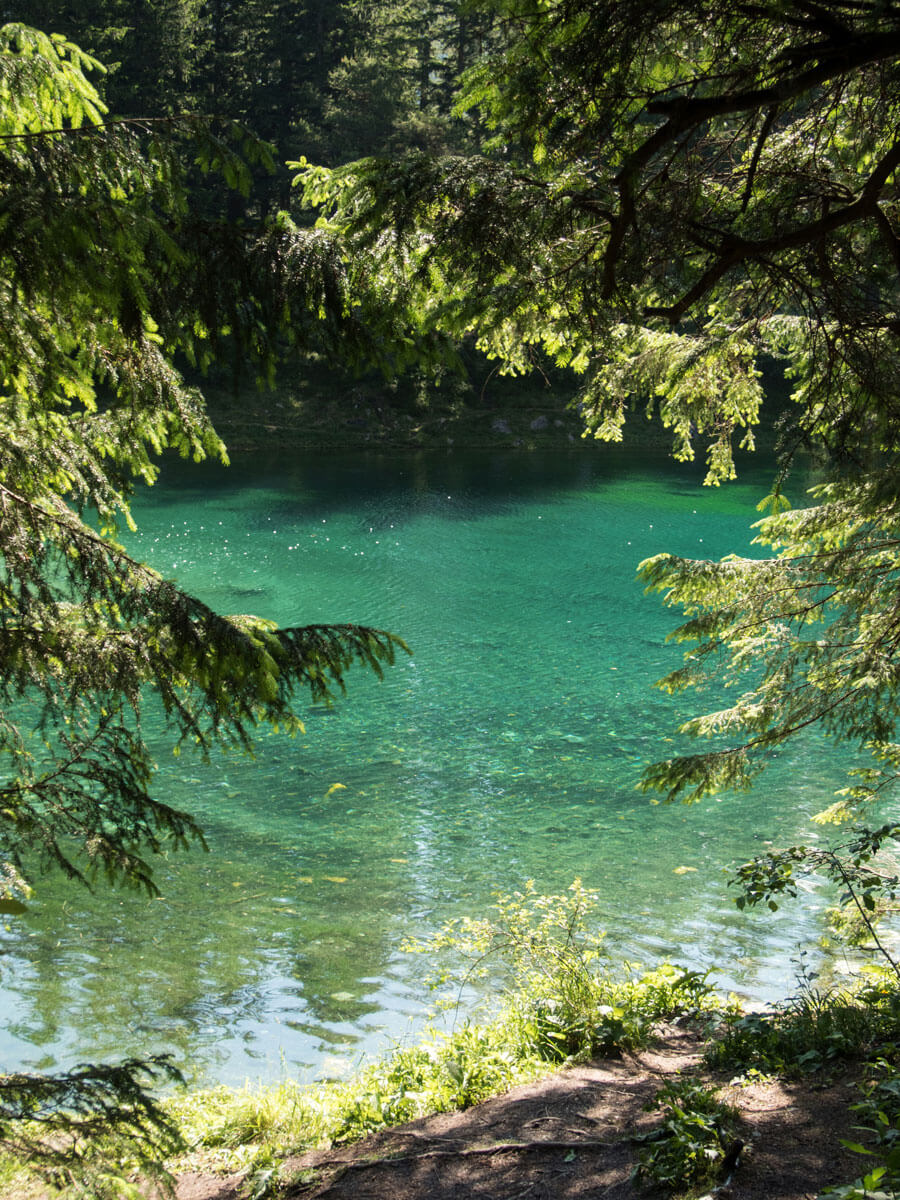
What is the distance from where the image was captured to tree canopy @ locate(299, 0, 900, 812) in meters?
3.48

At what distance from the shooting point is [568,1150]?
3.33 m

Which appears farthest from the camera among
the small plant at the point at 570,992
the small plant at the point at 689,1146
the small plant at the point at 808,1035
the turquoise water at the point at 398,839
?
the turquoise water at the point at 398,839

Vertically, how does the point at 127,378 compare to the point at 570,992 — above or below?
above

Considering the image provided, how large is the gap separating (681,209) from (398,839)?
5771 mm

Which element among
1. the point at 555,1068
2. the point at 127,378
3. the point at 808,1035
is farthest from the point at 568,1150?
the point at 127,378

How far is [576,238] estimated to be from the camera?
3.90 metres

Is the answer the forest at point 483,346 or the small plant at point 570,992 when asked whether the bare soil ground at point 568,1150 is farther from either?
the small plant at point 570,992

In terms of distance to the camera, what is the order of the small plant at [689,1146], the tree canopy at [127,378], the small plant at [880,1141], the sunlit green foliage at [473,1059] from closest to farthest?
the small plant at [880,1141] < the small plant at [689,1146] < the tree canopy at [127,378] < the sunlit green foliage at [473,1059]

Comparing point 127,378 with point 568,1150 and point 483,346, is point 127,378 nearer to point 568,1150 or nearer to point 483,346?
point 483,346

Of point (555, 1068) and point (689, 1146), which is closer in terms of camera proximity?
point (689, 1146)

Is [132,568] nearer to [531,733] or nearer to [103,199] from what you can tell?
[103,199]

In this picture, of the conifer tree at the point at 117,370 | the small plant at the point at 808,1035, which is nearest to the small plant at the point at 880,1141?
the small plant at the point at 808,1035

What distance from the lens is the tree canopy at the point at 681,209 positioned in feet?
11.4

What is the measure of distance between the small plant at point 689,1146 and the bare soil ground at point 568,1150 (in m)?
0.06
